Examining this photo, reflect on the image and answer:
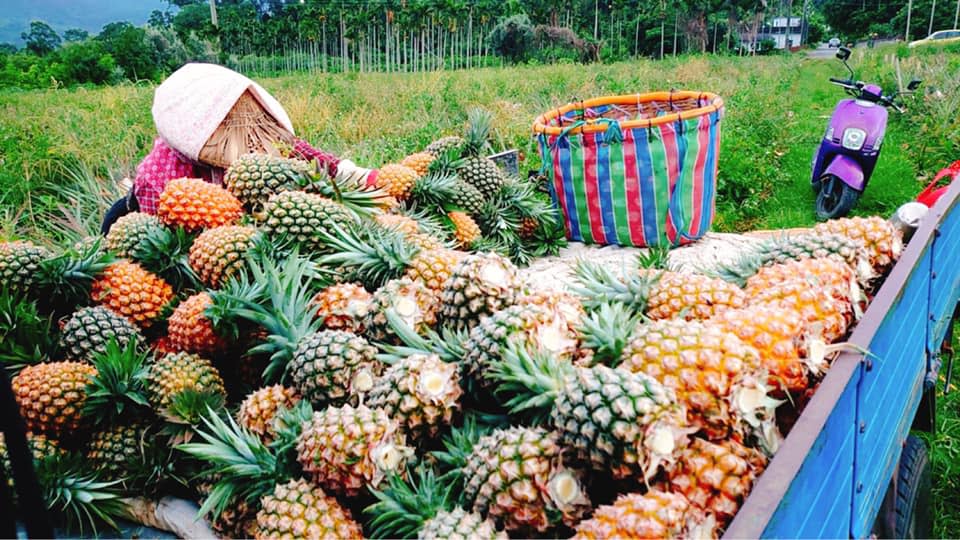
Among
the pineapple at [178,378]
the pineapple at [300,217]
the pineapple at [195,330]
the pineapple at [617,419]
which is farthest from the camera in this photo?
the pineapple at [300,217]

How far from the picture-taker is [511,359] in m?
1.60

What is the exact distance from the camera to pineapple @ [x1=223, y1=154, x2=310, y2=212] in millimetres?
2988

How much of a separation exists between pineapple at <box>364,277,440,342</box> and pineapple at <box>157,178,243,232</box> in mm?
1059

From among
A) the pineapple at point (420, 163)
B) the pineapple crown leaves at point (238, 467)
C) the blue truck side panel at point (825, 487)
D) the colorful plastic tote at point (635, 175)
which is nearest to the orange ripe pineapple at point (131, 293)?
the pineapple crown leaves at point (238, 467)

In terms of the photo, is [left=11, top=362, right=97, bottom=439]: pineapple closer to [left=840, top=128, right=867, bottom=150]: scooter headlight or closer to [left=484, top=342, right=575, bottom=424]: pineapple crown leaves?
[left=484, top=342, right=575, bottom=424]: pineapple crown leaves

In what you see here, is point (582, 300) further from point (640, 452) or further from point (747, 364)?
point (640, 452)

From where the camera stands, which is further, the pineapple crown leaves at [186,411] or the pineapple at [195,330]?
the pineapple at [195,330]

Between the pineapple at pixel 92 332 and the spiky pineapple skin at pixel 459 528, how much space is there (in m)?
1.46

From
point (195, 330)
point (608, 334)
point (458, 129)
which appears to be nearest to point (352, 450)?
point (608, 334)

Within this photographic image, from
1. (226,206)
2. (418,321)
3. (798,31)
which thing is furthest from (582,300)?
(798,31)

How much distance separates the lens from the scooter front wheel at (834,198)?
703 cm

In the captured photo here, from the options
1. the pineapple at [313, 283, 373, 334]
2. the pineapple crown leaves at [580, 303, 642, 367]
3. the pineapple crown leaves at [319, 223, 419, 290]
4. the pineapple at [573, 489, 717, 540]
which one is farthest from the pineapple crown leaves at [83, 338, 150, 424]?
the pineapple at [573, 489, 717, 540]

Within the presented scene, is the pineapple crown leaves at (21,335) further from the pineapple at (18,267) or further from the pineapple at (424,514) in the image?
the pineapple at (424,514)

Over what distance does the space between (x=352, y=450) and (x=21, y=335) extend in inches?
61.9
